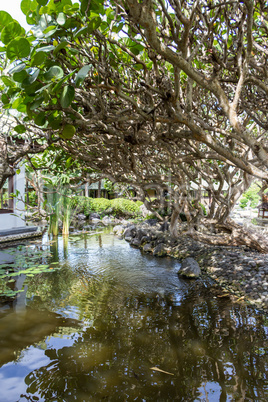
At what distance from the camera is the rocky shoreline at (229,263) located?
5648mm

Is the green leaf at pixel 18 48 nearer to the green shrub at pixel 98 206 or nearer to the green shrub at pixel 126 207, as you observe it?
the green shrub at pixel 126 207

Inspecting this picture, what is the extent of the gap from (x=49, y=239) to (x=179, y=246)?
613 centimetres

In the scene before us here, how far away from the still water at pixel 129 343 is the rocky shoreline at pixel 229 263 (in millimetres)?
383

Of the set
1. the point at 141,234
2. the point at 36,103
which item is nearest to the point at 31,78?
the point at 36,103

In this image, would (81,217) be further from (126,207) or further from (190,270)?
(190,270)

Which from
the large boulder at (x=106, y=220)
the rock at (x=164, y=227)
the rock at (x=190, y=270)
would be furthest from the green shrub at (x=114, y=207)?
the rock at (x=190, y=270)

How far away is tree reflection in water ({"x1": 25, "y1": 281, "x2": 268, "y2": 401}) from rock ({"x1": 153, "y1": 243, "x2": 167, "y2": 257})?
4317mm

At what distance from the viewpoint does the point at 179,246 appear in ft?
31.8

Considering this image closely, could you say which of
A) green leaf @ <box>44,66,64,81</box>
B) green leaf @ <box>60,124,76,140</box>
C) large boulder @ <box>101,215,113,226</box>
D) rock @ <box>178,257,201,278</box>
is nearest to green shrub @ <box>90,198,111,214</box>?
A: large boulder @ <box>101,215,113,226</box>

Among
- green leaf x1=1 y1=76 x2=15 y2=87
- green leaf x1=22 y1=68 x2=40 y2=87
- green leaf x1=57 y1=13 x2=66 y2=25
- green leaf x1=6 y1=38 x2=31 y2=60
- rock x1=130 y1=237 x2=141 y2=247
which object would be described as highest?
green leaf x1=57 y1=13 x2=66 y2=25

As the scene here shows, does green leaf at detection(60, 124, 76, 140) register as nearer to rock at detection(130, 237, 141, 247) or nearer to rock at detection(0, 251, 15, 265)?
rock at detection(0, 251, 15, 265)

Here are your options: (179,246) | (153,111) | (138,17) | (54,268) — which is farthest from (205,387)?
(179,246)

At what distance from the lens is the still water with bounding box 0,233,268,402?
9.75 feet

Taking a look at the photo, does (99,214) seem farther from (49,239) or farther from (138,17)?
(138,17)
